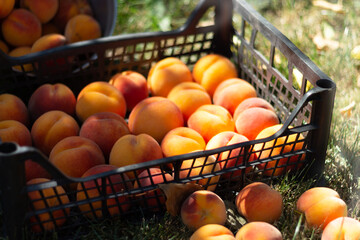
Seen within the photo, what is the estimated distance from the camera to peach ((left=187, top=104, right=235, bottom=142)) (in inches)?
56.9

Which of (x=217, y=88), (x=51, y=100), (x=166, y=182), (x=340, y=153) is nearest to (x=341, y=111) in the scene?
(x=340, y=153)

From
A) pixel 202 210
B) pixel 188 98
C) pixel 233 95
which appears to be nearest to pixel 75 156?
pixel 202 210

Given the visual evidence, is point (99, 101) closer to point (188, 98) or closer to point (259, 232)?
point (188, 98)

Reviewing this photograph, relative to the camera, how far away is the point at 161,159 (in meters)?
1.15

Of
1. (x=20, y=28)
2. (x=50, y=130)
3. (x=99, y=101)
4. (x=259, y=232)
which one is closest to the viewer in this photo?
(x=259, y=232)

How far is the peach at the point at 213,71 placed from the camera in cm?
171

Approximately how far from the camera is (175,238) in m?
1.21

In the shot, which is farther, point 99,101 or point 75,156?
point 99,101

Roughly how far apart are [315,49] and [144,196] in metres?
1.19

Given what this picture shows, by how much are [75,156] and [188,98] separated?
18.3 inches

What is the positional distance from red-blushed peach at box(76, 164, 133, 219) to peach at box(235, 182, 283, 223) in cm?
30

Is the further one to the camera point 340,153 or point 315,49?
point 315,49

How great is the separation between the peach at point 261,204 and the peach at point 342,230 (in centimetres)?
13

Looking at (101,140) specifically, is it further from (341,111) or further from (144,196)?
(341,111)
